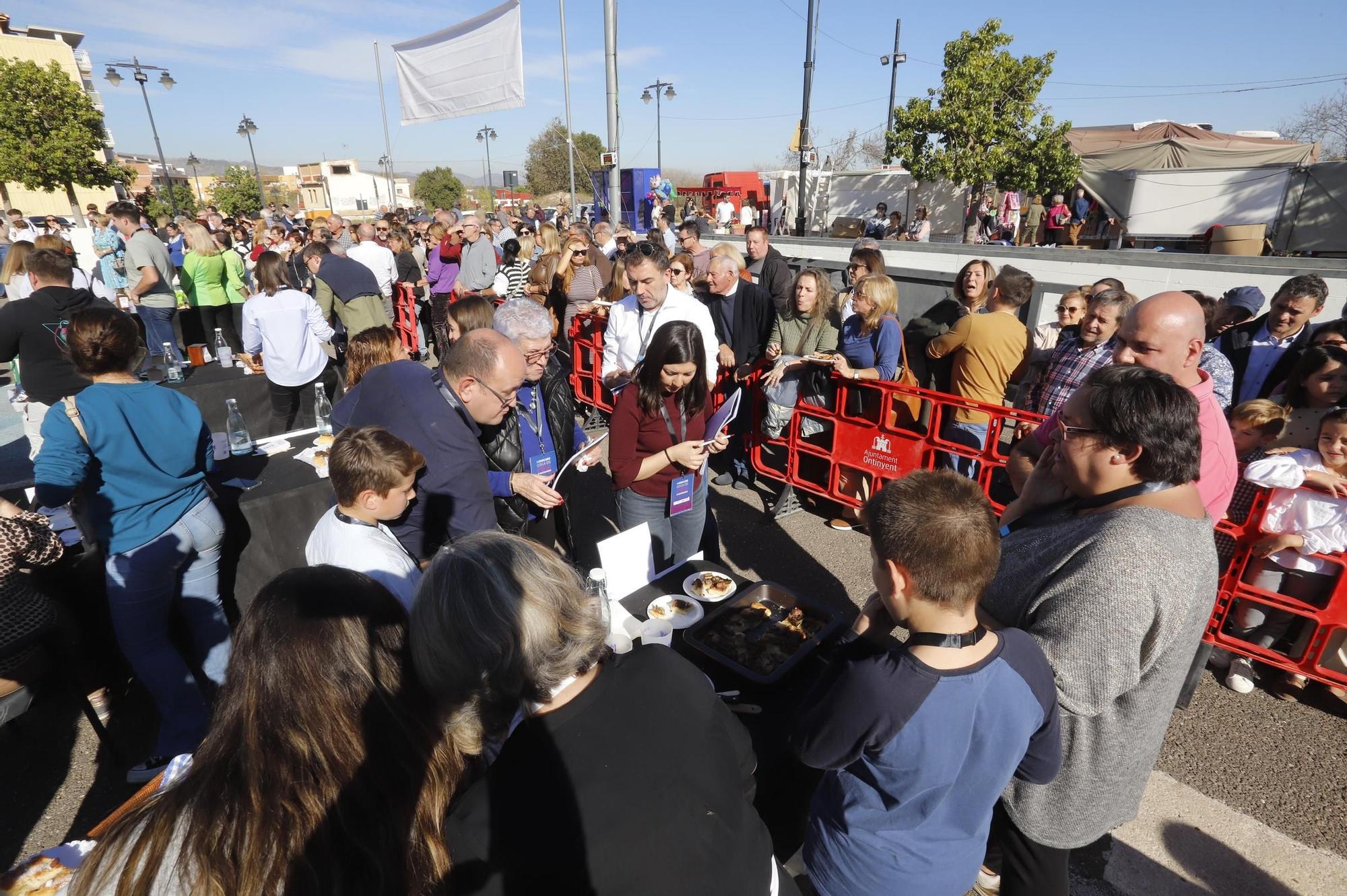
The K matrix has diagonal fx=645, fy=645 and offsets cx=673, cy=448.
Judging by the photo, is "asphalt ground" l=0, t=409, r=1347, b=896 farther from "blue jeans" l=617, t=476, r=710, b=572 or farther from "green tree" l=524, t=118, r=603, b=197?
"green tree" l=524, t=118, r=603, b=197

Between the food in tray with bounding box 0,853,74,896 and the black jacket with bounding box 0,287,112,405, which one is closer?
the food in tray with bounding box 0,853,74,896

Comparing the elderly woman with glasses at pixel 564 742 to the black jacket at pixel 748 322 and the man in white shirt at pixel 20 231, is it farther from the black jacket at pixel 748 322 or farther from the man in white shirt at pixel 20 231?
the man in white shirt at pixel 20 231

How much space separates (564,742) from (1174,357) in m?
2.82

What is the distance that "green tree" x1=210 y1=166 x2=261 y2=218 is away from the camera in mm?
37781

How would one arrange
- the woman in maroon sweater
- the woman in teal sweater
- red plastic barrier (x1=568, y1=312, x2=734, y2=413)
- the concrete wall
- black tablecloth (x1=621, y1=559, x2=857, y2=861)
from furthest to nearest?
the concrete wall < red plastic barrier (x1=568, y1=312, x2=734, y2=413) < the woman in maroon sweater < the woman in teal sweater < black tablecloth (x1=621, y1=559, x2=857, y2=861)

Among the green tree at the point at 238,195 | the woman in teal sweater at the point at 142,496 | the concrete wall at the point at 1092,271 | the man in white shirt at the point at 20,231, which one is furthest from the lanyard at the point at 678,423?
the green tree at the point at 238,195

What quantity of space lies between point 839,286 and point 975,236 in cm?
1069

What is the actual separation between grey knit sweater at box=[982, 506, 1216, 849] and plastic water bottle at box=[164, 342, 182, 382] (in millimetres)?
6514

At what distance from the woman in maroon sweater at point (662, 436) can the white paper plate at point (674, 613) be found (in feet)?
2.40

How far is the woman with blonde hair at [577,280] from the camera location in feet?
24.2

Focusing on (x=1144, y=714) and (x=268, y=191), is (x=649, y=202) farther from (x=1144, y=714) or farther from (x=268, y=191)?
(x=268, y=191)

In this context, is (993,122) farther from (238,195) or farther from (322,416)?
(238,195)

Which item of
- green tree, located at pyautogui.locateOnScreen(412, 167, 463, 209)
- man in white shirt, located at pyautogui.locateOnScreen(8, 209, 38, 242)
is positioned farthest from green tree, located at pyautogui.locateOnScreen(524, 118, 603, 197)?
man in white shirt, located at pyautogui.locateOnScreen(8, 209, 38, 242)

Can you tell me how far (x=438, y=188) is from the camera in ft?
187
